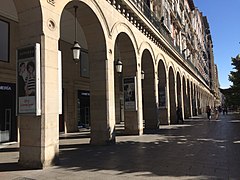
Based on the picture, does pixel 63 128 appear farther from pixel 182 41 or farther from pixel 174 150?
pixel 182 41

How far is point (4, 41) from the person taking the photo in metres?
13.9

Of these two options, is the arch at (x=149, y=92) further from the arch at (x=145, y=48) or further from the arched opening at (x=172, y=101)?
the arched opening at (x=172, y=101)

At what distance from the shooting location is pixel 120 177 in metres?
6.13

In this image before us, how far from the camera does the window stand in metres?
13.7

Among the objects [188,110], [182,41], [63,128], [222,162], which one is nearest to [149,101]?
[63,128]

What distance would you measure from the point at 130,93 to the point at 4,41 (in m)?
7.37

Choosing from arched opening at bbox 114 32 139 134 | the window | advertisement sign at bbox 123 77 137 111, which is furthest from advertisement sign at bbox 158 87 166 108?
the window

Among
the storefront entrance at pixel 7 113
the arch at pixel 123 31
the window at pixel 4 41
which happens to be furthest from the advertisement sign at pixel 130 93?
the window at pixel 4 41

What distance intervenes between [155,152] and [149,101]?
30.9ft

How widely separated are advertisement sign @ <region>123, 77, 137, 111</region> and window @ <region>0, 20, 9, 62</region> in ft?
21.7

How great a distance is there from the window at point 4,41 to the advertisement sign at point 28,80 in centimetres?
669

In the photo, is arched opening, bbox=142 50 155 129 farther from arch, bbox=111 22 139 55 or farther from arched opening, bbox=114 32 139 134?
arched opening, bbox=114 32 139 134

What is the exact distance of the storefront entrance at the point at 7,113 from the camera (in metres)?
13.6

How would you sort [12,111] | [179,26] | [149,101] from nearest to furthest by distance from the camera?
[12,111] < [149,101] < [179,26]
